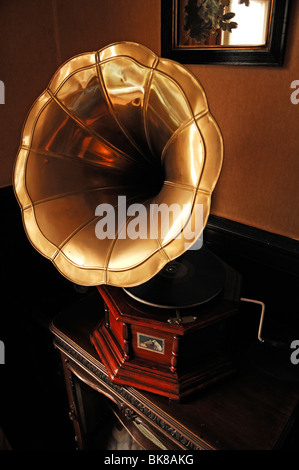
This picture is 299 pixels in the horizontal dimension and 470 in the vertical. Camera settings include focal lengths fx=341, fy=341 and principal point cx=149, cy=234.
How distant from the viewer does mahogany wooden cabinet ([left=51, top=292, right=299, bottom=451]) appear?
0.87 m

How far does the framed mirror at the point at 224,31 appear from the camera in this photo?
0.92 meters

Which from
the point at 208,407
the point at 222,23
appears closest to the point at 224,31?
the point at 222,23

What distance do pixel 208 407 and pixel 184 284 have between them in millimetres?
342

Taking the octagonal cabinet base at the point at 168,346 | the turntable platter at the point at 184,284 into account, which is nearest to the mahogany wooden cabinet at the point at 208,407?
the octagonal cabinet base at the point at 168,346

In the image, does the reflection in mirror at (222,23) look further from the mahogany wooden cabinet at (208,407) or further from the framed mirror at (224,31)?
the mahogany wooden cabinet at (208,407)

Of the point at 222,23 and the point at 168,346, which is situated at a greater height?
the point at 222,23

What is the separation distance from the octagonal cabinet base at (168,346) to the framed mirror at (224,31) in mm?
717

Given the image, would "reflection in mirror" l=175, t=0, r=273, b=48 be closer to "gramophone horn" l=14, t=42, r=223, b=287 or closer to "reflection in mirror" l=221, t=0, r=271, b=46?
"reflection in mirror" l=221, t=0, r=271, b=46

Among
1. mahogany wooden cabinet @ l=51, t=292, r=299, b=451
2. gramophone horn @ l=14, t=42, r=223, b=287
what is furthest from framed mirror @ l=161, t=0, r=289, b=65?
mahogany wooden cabinet @ l=51, t=292, r=299, b=451

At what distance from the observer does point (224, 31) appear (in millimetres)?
998

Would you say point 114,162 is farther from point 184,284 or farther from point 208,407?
point 208,407

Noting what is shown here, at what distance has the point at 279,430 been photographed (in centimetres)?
88

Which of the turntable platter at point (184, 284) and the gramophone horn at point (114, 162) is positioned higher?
the gramophone horn at point (114, 162)
